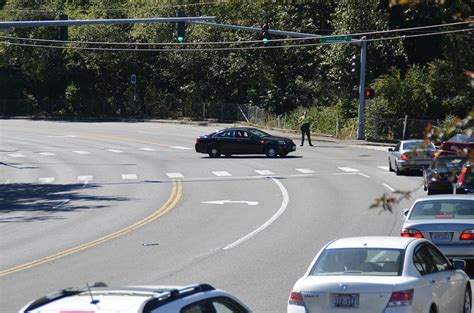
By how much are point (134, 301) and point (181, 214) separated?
853 inches

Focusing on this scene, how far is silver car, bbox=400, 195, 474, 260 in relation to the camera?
695 inches

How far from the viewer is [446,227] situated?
1778cm

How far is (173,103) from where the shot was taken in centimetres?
7862

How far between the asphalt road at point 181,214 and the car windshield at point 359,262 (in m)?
2.53

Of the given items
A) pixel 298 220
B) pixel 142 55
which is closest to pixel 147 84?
pixel 142 55

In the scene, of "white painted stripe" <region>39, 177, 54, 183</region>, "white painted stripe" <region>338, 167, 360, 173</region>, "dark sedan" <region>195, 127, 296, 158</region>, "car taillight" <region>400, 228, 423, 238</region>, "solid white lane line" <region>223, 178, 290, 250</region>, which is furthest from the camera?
"dark sedan" <region>195, 127, 296, 158</region>

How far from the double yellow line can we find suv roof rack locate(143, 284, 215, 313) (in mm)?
11676

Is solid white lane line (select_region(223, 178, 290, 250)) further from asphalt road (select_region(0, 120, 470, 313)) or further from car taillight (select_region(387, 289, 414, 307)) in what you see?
→ car taillight (select_region(387, 289, 414, 307))

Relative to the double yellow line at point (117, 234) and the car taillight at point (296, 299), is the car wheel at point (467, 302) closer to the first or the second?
the car taillight at point (296, 299)

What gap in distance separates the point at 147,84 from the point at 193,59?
8533 mm

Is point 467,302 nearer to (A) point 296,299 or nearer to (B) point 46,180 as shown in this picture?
(A) point 296,299

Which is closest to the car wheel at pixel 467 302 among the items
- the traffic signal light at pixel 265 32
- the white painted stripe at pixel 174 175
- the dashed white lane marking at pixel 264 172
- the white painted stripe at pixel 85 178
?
the dashed white lane marking at pixel 264 172

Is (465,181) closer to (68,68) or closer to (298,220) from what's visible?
(298,220)

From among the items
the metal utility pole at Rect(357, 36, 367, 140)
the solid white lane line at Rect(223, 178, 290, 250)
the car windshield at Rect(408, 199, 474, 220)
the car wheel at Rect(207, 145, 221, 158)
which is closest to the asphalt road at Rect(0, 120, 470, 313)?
the solid white lane line at Rect(223, 178, 290, 250)
